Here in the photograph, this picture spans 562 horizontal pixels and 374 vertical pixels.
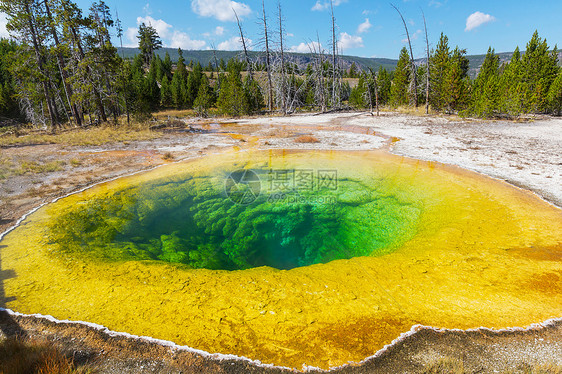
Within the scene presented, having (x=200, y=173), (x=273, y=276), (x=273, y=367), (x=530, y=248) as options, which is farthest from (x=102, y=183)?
(x=530, y=248)

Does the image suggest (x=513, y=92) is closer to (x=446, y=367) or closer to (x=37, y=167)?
(x=446, y=367)

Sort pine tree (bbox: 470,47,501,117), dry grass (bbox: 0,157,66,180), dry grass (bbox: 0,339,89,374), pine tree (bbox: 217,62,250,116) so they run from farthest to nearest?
pine tree (bbox: 217,62,250,116)
pine tree (bbox: 470,47,501,117)
dry grass (bbox: 0,157,66,180)
dry grass (bbox: 0,339,89,374)

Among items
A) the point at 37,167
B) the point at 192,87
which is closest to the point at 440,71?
the point at 37,167

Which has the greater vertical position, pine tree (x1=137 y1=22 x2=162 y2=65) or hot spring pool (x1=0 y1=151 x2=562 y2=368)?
pine tree (x1=137 y1=22 x2=162 y2=65)

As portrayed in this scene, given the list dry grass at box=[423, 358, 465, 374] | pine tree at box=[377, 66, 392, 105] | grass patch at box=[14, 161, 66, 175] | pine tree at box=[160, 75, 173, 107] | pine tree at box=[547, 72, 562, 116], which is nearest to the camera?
dry grass at box=[423, 358, 465, 374]

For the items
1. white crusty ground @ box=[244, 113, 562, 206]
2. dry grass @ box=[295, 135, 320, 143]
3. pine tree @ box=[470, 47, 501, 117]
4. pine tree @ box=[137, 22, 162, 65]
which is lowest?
white crusty ground @ box=[244, 113, 562, 206]

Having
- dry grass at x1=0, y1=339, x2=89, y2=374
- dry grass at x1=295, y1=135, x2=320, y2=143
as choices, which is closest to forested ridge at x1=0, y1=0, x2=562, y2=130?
dry grass at x1=295, y1=135, x2=320, y2=143

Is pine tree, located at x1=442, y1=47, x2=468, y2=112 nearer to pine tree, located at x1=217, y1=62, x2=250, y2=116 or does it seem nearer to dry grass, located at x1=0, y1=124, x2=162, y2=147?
pine tree, located at x1=217, y1=62, x2=250, y2=116
